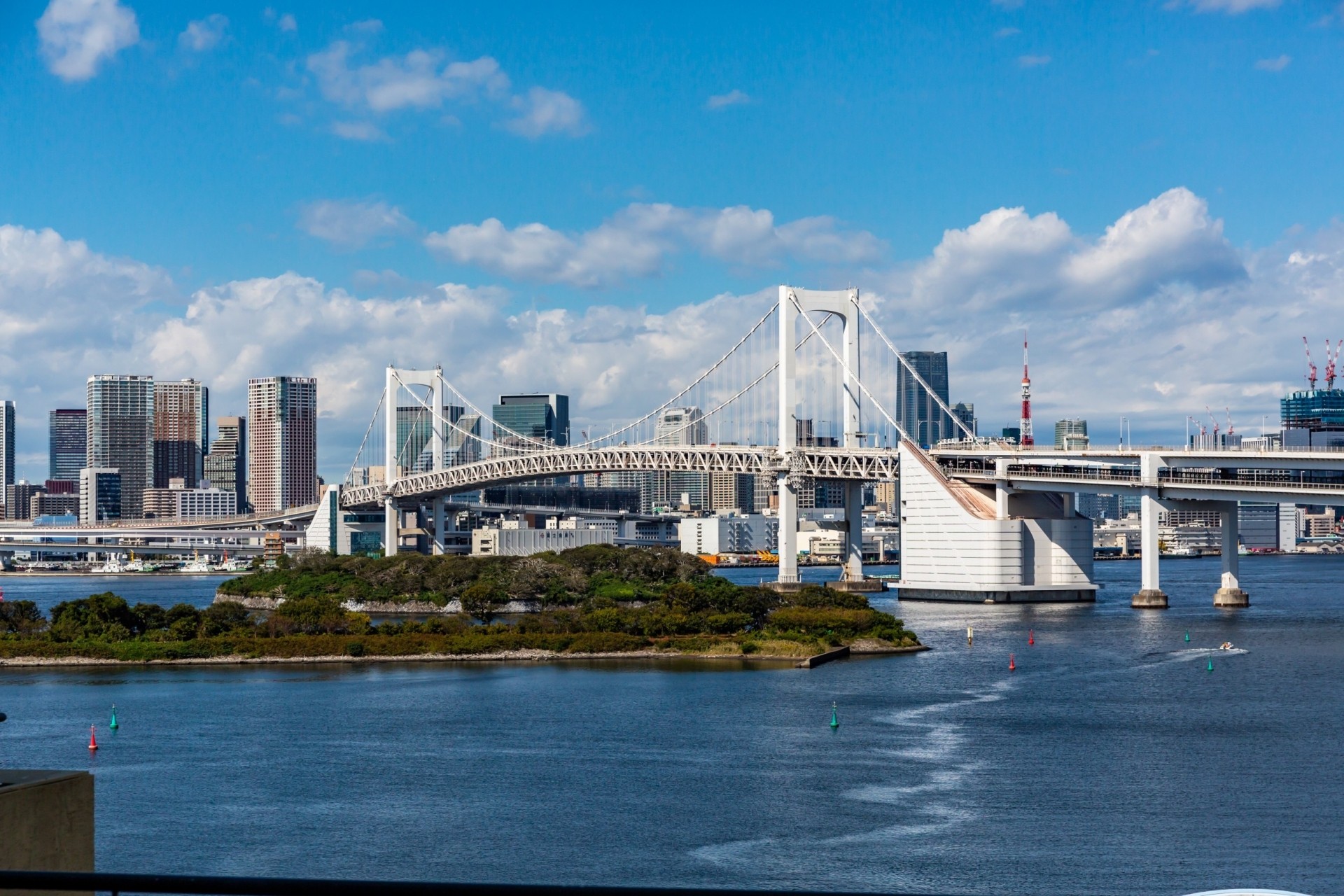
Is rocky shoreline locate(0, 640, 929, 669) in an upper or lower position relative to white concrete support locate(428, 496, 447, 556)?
lower

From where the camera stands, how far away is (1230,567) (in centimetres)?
4388

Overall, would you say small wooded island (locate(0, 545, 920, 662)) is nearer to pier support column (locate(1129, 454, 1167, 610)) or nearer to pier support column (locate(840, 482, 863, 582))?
pier support column (locate(1129, 454, 1167, 610))

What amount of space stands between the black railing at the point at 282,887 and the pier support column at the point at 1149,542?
42483 mm

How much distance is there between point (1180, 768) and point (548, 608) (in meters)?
26.9

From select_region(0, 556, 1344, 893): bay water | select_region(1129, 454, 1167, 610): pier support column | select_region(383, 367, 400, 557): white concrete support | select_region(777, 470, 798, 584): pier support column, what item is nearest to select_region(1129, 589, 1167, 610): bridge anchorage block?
select_region(1129, 454, 1167, 610): pier support column

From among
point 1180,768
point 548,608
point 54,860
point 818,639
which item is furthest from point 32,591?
point 54,860

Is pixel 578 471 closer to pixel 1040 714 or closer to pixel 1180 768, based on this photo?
pixel 1040 714

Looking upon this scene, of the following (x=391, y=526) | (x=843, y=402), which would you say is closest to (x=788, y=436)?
(x=843, y=402)

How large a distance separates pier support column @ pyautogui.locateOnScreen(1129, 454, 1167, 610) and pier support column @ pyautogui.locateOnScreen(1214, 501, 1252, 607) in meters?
A: 1.67

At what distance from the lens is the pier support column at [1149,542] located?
42.8 metres

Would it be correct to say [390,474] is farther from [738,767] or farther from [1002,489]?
[738,767]

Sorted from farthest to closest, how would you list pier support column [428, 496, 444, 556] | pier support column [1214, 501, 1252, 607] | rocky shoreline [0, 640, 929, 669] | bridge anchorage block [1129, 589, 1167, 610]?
pier support column [428, 496, 444, 556] < pier support column [1214, 501, 1252, 607] < bridge anchorage block [1129, 589, 1167, 610] < rocky shoreline [0, 640, 929, 669]

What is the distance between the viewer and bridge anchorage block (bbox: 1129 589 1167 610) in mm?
42531

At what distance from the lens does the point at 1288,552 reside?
113 metres
